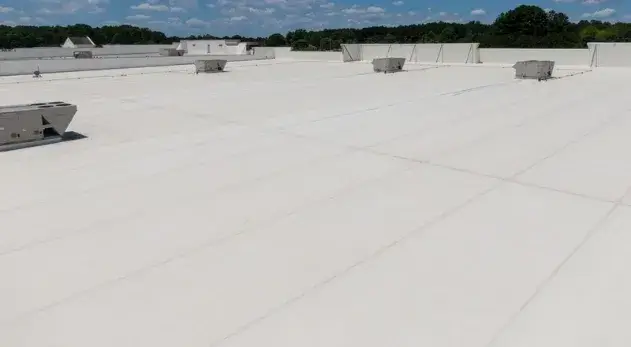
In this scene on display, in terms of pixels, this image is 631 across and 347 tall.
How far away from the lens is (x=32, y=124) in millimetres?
8242

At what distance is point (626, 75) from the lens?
17.4 metres

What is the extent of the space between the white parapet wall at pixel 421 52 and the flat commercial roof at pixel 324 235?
16997 mm

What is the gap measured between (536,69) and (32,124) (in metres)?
15.3

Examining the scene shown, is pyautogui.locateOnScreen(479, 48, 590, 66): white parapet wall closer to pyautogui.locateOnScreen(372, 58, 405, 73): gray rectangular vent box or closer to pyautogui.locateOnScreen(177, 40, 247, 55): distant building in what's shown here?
pyautogui.locateOnScreen(372, 58, 405, 73): gray rectangular vent box

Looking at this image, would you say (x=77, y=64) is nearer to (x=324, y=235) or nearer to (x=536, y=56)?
(x=536, y=56)

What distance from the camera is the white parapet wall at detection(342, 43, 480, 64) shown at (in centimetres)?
2567

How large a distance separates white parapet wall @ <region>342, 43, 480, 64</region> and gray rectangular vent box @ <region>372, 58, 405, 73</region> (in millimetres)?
5963

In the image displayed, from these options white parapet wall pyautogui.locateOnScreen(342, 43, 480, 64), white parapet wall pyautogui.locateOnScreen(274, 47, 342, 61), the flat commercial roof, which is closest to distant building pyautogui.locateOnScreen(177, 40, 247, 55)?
white parapet wall pyautogui.locateOnScreen(274, 47, 342, 61)

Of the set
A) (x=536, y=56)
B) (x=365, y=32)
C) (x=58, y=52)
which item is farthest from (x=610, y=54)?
(x=365, y=32)

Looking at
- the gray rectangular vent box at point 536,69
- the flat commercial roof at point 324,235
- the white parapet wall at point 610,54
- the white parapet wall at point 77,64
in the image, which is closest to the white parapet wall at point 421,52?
the white parapet wall at point 610,54

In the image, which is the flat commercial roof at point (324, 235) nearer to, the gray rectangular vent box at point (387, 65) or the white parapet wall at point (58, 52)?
the gray rectangular vent box at point (387, 65)

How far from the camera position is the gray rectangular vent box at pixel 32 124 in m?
7.92

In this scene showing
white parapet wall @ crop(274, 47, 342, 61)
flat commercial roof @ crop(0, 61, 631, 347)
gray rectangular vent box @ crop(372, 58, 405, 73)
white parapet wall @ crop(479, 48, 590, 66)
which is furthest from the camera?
white parapet wall @ crop(274, 47, 342, 61)

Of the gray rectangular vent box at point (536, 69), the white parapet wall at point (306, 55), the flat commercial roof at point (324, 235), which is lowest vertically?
the flat commercial roof at point (324, 235)
